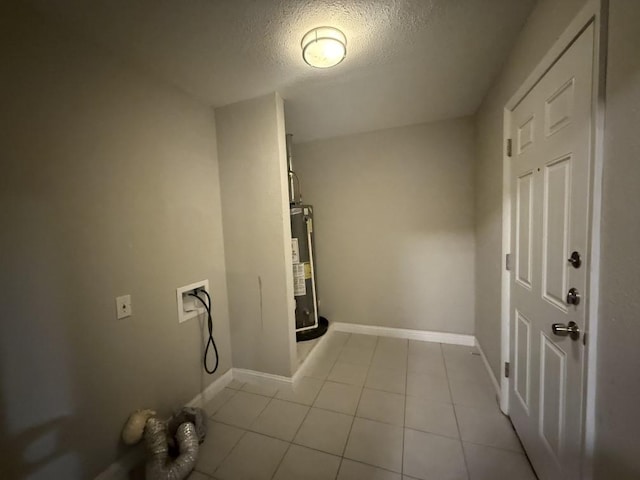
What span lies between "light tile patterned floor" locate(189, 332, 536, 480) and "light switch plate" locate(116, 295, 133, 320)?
36.7 inches

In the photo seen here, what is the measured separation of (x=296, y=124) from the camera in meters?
2.35

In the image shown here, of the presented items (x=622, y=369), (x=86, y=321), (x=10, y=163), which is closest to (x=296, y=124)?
(x=10, y=163)

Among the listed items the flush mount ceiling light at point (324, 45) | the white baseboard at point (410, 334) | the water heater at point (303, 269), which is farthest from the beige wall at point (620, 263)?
the water heater at point (303, 269)

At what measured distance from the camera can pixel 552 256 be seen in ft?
3.40

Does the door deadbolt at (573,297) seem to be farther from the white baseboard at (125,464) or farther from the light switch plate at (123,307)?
the white baseboard at (125,464)

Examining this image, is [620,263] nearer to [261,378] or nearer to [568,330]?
[568,330]

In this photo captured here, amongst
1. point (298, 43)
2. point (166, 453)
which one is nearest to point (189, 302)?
point (166, 453)

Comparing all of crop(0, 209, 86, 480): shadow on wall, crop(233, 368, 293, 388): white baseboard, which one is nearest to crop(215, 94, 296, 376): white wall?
crop(233, 368, 293, 388): white baseboard

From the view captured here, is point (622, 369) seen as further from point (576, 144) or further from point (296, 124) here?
point (296, 124)

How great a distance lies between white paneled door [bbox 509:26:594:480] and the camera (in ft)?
2.75

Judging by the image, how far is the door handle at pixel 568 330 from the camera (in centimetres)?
86

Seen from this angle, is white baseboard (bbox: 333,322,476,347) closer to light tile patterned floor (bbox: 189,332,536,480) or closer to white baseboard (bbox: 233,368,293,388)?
light tile patterned floor (bbox: 189,332,536,480)

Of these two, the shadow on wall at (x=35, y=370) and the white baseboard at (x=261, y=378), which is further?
the white baseboard at (x=261, y=378)

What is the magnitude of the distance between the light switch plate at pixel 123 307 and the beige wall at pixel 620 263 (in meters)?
2.06
